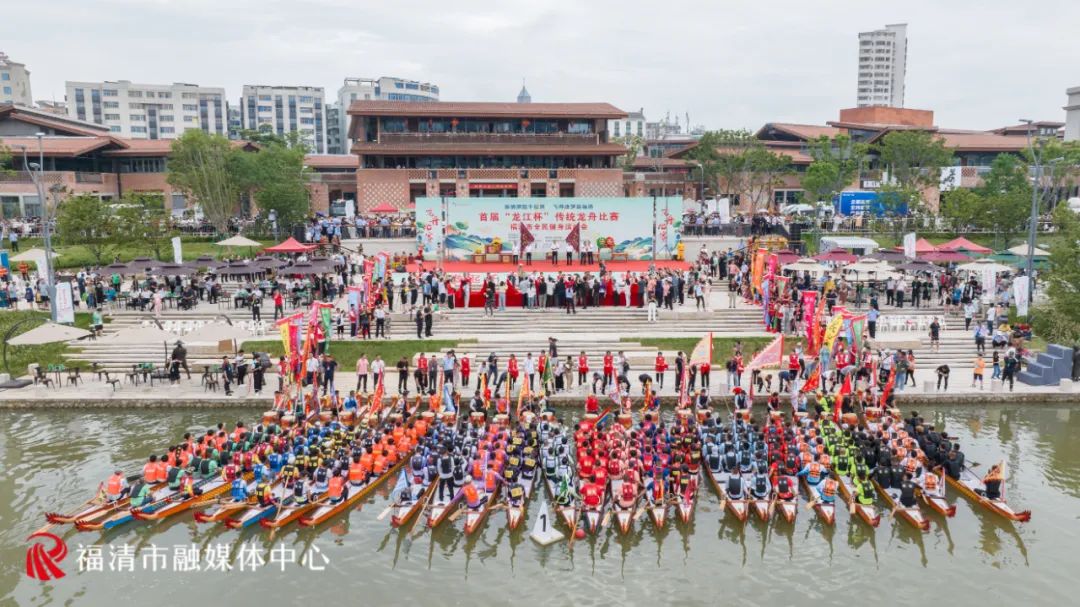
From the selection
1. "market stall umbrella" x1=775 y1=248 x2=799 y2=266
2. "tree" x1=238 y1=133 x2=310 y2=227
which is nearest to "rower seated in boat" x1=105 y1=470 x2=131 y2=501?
"market stall umbrella" x1=775 y1=248 x2=799 y2=266

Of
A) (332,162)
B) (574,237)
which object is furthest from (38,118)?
(574,237)

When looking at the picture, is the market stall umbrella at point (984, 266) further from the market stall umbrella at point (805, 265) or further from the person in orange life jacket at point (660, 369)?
the person in orange life jacket at point (660, 369)

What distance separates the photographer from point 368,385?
83.5 ft

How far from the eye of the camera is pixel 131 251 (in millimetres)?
43938

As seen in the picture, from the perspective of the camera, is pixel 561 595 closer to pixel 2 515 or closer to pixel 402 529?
pixel 402 529

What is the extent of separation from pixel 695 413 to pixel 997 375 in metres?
10.7

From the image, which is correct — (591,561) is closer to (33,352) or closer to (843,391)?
(843,391)

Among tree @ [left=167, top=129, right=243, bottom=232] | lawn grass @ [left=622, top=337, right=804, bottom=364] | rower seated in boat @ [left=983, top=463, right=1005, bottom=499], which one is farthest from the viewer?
tree @ [left=167, top=129, right=243, bottom=232]

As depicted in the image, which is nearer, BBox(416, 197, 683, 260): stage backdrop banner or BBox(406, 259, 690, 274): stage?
BBox(406, 259, 690, 274): stage

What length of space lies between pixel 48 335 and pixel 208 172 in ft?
88.0

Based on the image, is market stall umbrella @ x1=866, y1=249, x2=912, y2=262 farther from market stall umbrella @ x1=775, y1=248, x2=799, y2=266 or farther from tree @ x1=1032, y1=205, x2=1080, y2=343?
tree @ x1=1032, y1=205, x2=1080, y2=343

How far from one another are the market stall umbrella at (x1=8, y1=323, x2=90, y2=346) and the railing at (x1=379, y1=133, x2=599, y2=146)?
103ft

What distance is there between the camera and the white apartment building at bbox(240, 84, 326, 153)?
133750 millimetres

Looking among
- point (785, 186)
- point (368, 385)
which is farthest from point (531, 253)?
point (785, 186)
